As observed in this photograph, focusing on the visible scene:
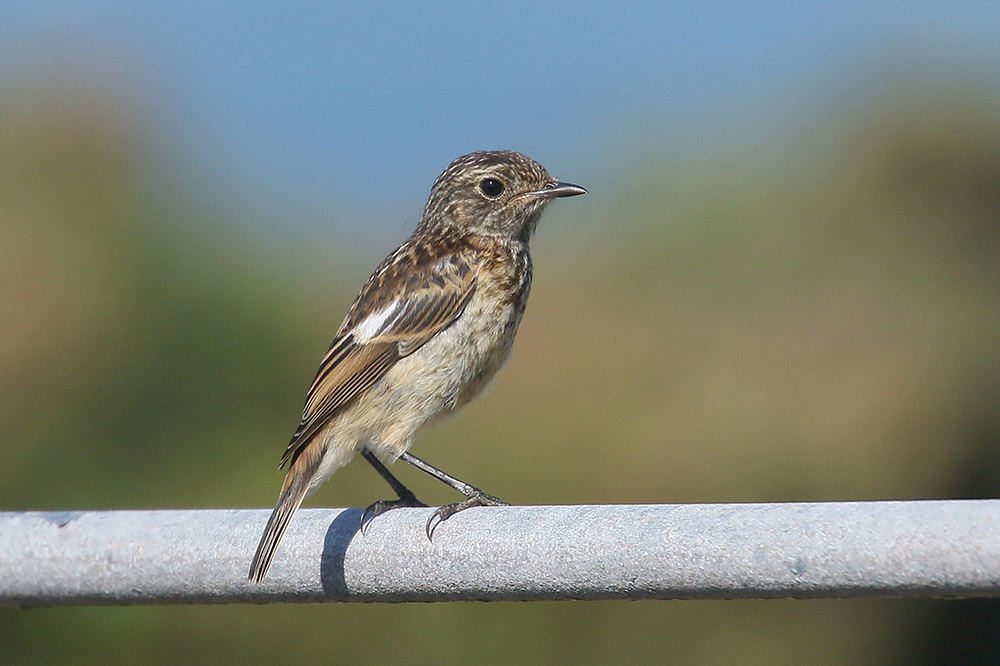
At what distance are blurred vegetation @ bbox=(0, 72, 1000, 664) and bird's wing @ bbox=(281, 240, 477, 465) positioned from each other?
4.81 feet

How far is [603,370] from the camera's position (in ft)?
23.2

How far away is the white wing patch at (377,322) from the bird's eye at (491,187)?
89 centimetres

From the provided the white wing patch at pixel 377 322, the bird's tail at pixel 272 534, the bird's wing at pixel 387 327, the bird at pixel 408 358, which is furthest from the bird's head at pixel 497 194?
the bird's tail at pixel 272 534

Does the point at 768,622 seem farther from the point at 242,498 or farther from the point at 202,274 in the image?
the point at 202,274

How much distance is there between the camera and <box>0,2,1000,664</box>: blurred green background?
6.24m

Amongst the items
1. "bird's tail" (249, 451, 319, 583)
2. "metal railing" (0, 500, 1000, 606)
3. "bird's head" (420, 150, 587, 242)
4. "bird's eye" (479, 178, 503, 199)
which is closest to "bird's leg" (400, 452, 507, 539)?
"metal railing" (0, 500, 1000, 606)

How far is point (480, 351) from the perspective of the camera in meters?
4.90

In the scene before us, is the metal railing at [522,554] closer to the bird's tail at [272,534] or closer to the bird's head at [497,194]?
the bird's tail at [272,534]

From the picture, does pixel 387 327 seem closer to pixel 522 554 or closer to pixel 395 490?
pixel 395 490

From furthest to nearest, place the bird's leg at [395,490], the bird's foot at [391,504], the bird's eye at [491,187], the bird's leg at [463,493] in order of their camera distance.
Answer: the bird's eye at [491,187]
the bird's leg at [395,490]
the bird's leg at [463,493]
the bird's foot at [391,504]

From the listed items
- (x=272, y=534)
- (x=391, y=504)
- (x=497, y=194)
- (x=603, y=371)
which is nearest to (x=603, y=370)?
(x=603, y=371)

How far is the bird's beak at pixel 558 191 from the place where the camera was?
5426 mm

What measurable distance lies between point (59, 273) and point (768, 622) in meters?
4.97

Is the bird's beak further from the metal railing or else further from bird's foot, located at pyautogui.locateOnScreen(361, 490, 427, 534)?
the metal railing
